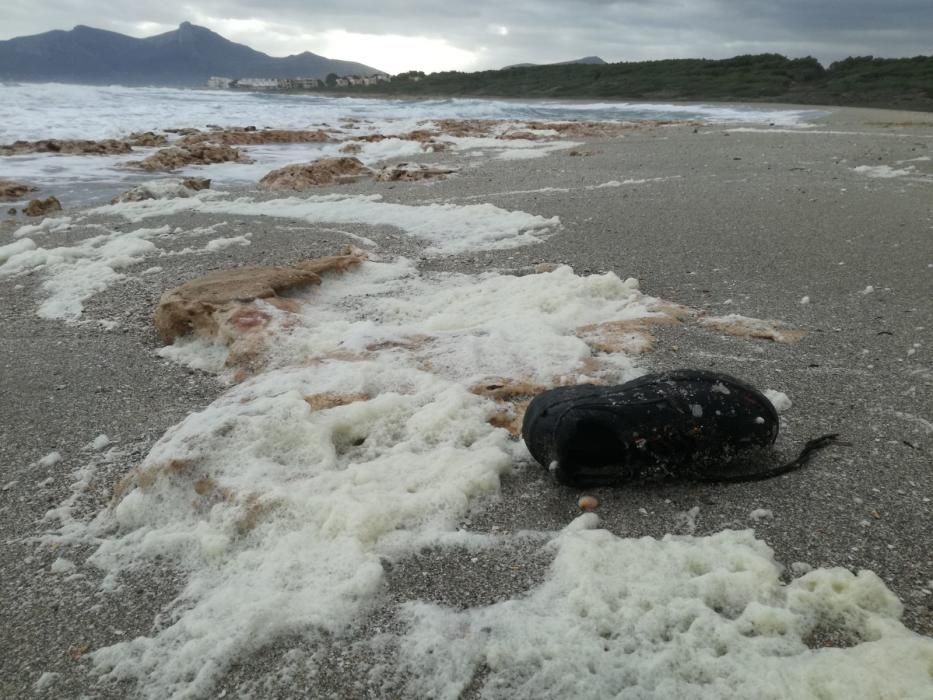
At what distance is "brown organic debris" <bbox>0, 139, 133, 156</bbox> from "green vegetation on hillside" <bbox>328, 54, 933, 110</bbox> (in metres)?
23.4

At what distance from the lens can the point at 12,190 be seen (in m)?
8.88

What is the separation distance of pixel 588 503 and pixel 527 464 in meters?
0.30

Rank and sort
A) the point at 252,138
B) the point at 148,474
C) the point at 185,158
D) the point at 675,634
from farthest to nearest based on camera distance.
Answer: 1. the point at 252,138
2. the point at 185,158
3. the point at 148,474
4. the point at 675,634

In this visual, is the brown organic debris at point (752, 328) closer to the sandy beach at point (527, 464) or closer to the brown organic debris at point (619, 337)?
the sandy beach at point (527, 464)

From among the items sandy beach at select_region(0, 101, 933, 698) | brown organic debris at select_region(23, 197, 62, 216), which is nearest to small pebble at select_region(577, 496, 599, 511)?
sandy beach at select_region(0, 101, 933, 698)

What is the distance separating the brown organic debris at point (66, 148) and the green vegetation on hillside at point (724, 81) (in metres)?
23.4

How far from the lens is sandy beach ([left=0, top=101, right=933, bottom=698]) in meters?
1.66

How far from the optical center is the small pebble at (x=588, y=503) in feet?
6.76

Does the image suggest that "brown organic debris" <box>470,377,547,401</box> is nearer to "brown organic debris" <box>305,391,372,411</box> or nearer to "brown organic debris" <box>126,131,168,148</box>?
"brown organic debris" <box>305,391,372,411</box>

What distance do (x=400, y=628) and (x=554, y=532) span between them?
54cm

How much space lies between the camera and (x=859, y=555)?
5.86 feet

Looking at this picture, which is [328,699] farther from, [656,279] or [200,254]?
[200,254]

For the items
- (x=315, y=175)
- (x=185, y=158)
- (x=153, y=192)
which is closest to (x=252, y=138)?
(x=185, y=158)

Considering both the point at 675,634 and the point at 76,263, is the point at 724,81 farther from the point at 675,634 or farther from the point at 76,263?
the point at 675,634
